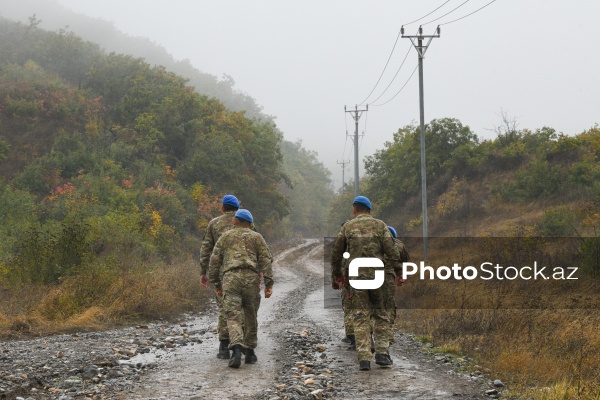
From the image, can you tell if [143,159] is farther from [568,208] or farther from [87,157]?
[568,208]

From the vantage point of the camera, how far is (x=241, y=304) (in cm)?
991

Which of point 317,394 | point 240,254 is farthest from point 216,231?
point 317,394

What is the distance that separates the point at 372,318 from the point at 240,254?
211 cm

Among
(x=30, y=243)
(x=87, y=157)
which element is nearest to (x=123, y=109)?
(x=87, y=157)

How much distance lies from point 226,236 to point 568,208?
2309cm

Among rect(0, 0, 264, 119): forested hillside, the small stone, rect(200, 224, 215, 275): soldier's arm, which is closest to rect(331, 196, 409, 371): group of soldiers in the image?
the small stone

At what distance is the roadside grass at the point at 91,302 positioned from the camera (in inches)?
539

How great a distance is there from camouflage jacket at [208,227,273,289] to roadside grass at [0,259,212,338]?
16.3 ft

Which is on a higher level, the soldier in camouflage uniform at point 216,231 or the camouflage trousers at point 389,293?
the soldier in camouflage uniform at point 216,231

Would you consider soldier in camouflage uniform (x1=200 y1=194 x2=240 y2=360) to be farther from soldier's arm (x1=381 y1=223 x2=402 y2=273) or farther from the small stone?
the small stone

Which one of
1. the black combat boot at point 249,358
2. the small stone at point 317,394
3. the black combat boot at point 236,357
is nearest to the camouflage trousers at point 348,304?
the black combat boot at point 249,358

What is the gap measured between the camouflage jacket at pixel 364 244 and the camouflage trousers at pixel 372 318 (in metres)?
0.29

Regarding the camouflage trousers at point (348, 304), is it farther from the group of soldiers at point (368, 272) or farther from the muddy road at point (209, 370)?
the muddy road at point (209, 370)

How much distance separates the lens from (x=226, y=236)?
10.1m
